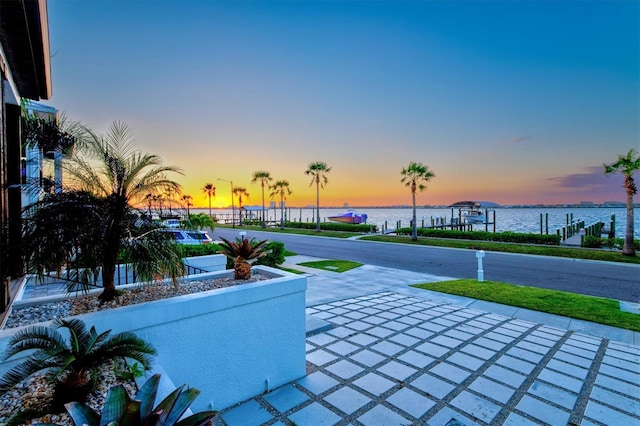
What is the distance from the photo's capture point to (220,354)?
3.27m

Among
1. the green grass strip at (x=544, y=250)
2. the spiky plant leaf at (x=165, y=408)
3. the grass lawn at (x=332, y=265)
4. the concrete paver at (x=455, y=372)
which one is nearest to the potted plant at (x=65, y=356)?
the spiky plant leaf at (x=165, y=408)

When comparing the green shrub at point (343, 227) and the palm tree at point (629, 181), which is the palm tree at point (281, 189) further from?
the palm tree at point (629, 181)

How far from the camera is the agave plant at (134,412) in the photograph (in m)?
1.43

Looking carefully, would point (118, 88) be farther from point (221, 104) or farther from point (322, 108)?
point (322, 108)

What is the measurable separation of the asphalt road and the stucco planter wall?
31.6 ft

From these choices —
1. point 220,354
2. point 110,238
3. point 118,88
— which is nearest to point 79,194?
point 110,238

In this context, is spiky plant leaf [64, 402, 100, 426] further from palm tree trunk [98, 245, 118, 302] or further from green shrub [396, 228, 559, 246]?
green shrub [396, 228, 559, 246]

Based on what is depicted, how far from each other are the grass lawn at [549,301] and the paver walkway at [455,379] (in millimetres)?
1304

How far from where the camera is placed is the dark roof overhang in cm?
294

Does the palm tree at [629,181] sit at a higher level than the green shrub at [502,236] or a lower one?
higher

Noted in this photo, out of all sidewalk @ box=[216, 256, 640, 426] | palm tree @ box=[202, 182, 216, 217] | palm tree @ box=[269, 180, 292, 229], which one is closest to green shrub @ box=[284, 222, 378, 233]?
palm tree @ box=[269, 180, 292, 229]

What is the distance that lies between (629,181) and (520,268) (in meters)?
8.85

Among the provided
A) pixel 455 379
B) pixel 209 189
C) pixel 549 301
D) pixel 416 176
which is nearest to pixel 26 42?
pixel 455 379

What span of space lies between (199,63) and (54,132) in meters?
7.05
